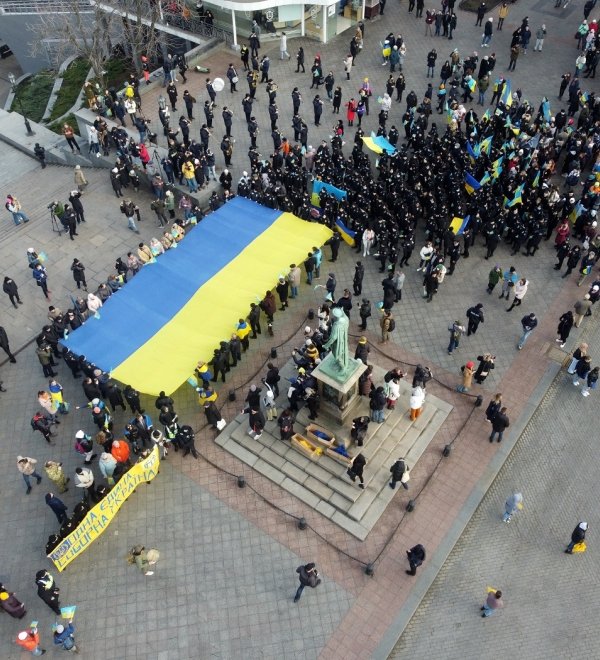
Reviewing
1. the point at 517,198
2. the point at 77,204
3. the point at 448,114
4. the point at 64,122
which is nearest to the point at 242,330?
the point at 77,204

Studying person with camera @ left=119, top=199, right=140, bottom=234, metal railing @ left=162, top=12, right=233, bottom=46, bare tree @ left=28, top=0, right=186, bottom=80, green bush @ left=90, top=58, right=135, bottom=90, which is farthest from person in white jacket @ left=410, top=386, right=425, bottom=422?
green bush @ left=90, top=58, right=135, bottom=90

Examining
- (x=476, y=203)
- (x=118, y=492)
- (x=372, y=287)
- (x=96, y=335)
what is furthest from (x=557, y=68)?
(x=118, y=492)

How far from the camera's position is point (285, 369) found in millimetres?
20328

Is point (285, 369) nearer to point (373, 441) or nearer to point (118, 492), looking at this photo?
point (373, 441)

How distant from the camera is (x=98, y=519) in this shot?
631 inches

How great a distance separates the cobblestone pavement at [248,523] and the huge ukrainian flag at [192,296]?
1.69m

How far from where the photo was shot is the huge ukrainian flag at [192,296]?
61.5 feet

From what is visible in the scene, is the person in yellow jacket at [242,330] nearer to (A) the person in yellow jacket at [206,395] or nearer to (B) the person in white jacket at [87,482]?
(A) the person in yellow jacket at [206,395]

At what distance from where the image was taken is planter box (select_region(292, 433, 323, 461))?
18.0 m

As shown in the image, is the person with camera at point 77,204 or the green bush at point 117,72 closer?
the person with camera at point 77,204

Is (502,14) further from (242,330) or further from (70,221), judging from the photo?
(242,330)

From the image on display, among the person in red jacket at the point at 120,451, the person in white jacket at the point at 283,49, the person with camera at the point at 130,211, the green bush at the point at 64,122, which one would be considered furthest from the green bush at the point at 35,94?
the person in red jacket at the point at 120,451

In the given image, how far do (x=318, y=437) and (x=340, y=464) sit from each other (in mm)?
908

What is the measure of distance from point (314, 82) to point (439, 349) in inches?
639
